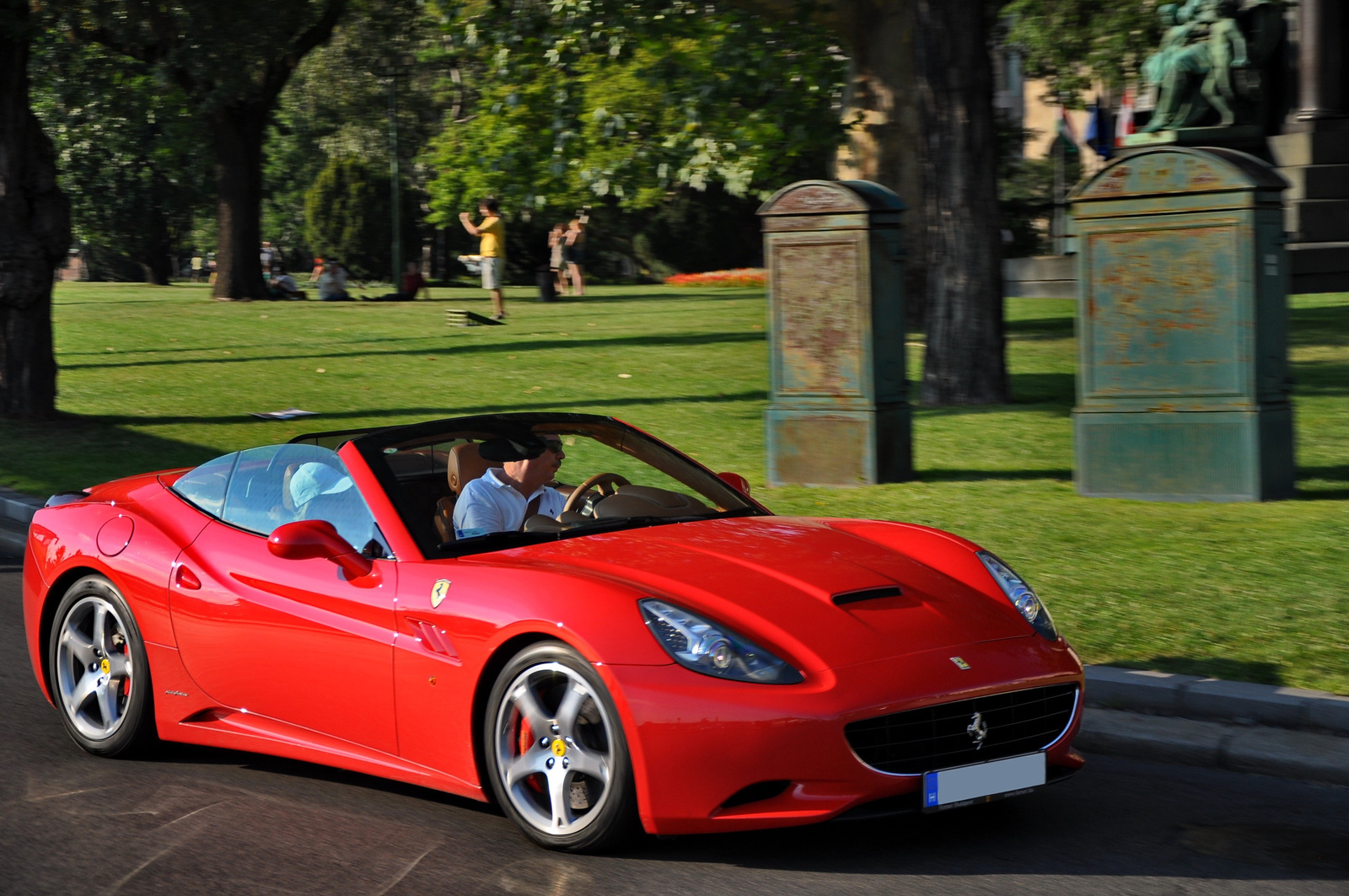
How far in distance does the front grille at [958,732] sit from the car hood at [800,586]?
0.19m

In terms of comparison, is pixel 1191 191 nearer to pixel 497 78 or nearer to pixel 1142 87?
pixel 497 78

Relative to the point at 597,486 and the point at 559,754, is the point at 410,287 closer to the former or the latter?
the point at 597,486

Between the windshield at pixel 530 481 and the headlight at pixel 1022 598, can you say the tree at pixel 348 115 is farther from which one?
the headlight at pixel 1022 598

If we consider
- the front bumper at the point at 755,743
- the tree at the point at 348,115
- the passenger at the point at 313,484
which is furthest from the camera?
the tree at the point at 348,115

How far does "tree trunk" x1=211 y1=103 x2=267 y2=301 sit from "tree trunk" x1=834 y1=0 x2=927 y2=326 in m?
14.7

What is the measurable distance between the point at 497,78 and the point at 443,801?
1947 centimetres

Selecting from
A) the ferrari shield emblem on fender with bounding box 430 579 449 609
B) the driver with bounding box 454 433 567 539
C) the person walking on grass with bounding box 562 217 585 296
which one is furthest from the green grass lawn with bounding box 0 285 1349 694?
the person walking on grass with bounding box 562 217 585 296

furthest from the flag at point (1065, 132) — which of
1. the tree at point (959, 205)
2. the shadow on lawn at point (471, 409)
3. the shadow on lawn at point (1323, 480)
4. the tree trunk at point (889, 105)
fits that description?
the shadow on lawn at point (1323, 480)

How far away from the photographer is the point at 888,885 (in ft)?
13.9

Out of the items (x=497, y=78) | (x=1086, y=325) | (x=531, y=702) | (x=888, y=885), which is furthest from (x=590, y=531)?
(x=497, y=78)

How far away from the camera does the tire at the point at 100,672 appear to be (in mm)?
5773

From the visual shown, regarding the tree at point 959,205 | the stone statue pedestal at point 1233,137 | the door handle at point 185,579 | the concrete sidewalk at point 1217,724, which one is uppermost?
the stone statue pedestal at point 1233,137

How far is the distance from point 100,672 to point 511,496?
5.77 feet

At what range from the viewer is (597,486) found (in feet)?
18.8
